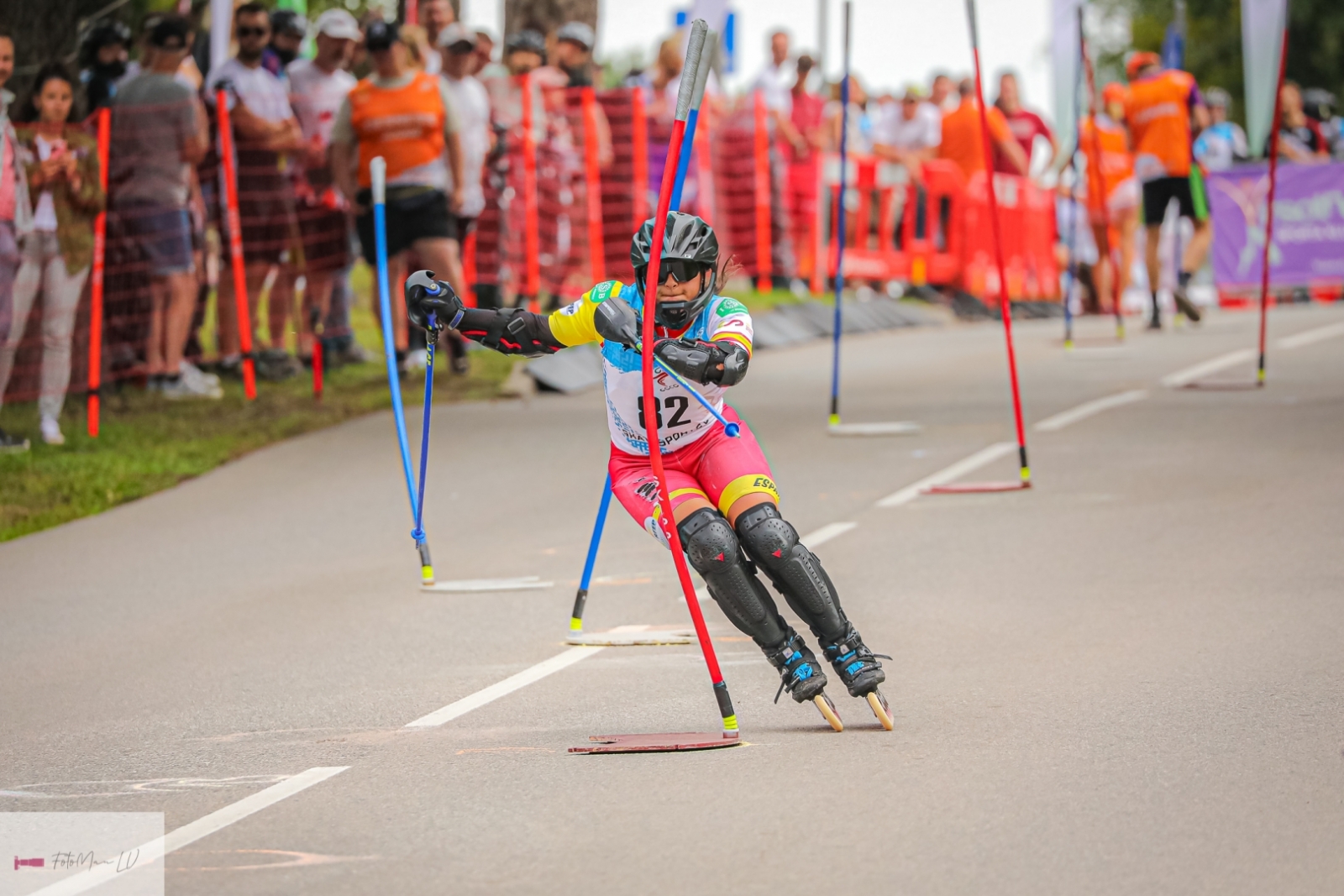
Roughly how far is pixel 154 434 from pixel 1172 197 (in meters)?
Result: 11.5

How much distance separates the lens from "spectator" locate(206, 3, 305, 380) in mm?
15211

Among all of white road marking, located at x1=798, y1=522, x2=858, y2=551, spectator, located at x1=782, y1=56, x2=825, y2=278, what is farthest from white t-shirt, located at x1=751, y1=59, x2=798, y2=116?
white road marking, located at x1=798, y1=522, x2=858, y2=551

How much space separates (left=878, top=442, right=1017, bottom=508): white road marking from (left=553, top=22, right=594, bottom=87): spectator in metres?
7.46

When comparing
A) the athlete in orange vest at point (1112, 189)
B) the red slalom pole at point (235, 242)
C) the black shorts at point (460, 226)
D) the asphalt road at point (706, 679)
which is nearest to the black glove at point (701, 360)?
the asphalt road at point (706, 679)

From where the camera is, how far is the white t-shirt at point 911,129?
82.8ft

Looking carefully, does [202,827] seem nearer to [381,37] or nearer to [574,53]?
[381,37]

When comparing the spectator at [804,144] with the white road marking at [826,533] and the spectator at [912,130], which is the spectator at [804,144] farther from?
the white road marking at [826,533]

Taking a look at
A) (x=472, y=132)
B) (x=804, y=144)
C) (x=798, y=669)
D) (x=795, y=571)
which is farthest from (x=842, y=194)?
(x=804, y=144)

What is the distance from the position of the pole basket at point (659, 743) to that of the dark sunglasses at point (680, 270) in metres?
1.52

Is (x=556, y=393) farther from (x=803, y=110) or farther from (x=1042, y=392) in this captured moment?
(x=803, y=110)

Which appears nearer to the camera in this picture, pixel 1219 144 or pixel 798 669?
pixel 798 669

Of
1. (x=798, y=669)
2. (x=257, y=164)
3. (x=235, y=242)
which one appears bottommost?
(x=798, y=669)

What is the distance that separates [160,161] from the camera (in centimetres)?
1422

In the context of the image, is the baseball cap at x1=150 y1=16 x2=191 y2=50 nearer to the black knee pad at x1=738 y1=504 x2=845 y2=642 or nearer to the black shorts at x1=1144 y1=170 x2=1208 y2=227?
the black knee pad at x1=738 y1=504 x2=845 y2=642
